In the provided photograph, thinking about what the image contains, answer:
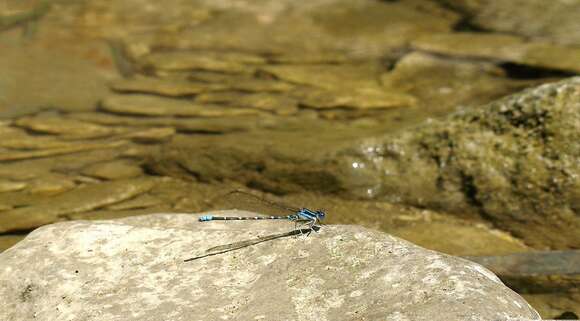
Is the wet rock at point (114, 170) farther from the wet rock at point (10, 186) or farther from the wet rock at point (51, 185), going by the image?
the wet rock at point (10, 186)

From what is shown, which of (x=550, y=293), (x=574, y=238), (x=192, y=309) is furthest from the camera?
(x=574, y=238)

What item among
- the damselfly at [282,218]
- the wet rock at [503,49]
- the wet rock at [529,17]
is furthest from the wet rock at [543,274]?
the wet rock at [529,17]

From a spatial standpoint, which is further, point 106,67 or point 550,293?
point 106,67

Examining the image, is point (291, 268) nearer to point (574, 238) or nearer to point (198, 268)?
point (198, 268)

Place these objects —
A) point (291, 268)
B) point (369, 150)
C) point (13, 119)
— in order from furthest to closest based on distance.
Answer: point (13, 119), point (369, 150), point (291, 268)

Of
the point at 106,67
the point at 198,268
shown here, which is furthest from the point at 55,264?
the point at 106,67

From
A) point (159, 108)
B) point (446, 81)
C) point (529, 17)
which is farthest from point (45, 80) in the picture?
point (529, 17)
